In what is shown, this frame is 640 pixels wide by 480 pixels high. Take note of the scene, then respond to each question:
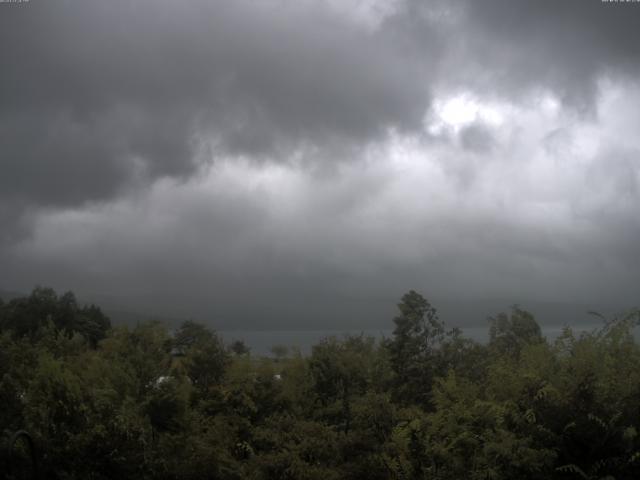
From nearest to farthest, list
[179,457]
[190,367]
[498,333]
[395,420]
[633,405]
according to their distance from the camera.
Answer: [633,405] → [395,420] → [179,457] → [190,367] → [498,333]

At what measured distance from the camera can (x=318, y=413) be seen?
56.4 feet

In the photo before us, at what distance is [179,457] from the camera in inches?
589

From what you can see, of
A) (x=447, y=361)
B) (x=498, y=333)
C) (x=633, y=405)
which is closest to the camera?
(x=633, y=405)

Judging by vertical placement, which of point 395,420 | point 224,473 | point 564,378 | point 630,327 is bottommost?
point 224,473

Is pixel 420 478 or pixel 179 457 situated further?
pixel 179 457

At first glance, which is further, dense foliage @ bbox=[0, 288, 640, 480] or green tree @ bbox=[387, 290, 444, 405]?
green tree @ bbox=[387, 290, 444, 405]

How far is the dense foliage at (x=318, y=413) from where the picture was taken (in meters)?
10.3

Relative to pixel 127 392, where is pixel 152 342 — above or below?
above

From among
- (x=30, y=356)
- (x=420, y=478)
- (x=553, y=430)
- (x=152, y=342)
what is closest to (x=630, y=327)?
(x=553, y=430)

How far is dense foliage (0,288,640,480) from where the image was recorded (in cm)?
1033

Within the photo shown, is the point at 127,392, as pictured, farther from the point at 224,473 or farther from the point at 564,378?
the point at 564,378

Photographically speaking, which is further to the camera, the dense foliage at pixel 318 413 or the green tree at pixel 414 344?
the green tree at pixel 414 344

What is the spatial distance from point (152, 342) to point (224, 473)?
7.37m

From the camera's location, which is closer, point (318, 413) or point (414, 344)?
point (318, 413)
